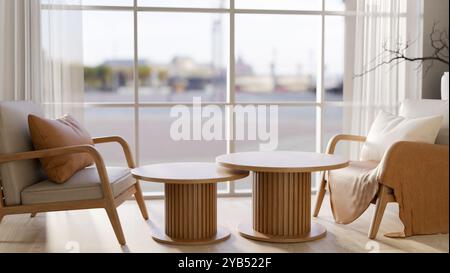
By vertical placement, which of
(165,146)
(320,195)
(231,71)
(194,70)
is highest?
(194,70)

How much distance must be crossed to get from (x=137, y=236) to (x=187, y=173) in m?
0.49

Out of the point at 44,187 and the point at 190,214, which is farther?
the point at 190,214

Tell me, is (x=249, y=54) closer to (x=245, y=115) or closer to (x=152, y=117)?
(x=152, y=117)

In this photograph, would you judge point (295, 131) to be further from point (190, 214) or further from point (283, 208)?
point (190, 214)

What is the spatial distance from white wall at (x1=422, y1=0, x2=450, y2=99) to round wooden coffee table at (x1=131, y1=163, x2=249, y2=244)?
1168mm

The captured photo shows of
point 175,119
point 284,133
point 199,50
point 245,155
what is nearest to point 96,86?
point 199,50

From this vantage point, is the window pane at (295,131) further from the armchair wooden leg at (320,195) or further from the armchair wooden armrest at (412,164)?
the armchair wooden armrest at (412,164)

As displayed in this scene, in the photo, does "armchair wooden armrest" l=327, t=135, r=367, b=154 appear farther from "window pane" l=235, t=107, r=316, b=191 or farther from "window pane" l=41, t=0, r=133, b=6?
"window pane" l=235, t=107, r=316, b=191

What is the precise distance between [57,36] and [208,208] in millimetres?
1887

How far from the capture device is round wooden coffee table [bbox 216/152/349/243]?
3.02m

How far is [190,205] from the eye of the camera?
9.82ft

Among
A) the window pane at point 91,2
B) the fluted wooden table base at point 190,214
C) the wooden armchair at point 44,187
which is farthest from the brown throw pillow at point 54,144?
the window pane at point 91,2

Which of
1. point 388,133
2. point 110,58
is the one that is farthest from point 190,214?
point 110,58

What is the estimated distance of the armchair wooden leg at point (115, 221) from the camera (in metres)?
2.89
